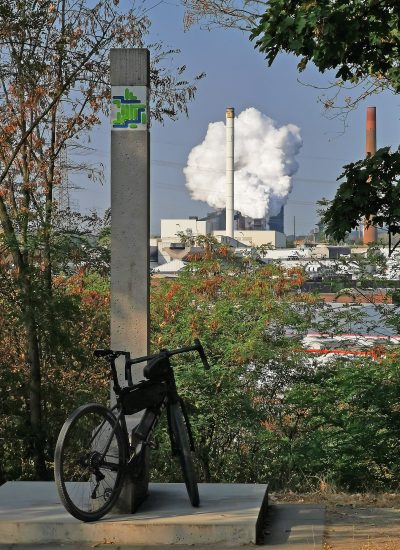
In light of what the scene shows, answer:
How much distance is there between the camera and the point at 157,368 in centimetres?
583

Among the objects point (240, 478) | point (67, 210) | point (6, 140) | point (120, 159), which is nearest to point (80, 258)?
point (67, 210)

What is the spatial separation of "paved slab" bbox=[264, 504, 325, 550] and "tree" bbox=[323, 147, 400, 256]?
2050 mm

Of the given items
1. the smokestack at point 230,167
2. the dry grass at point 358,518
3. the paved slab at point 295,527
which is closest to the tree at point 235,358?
the dry grass at point 358,518

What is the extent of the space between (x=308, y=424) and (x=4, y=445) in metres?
4.00

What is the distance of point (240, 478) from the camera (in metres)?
13.0

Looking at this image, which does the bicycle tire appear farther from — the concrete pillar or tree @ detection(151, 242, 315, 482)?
tree @ detection(151, 242, 315, 482)

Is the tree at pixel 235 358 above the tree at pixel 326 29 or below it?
below

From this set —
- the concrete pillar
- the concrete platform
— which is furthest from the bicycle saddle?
the concrete platform

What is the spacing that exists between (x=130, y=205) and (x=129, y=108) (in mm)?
646

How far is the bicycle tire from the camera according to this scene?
585cm

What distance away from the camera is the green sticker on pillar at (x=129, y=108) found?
6.39 meters

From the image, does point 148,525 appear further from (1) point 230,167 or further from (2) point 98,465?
(1) point 230,167

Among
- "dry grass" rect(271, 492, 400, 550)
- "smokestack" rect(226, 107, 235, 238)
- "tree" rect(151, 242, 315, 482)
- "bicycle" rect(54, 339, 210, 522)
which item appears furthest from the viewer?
"smokestack" rect(226, 107, 235, 238)

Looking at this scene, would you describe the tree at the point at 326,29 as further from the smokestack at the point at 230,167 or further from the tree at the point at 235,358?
the smokestack at the point at 230,167
